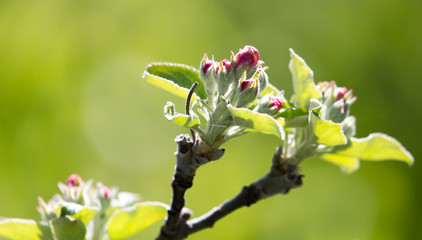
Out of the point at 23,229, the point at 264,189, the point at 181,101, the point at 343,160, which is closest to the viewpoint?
the point at 23,229

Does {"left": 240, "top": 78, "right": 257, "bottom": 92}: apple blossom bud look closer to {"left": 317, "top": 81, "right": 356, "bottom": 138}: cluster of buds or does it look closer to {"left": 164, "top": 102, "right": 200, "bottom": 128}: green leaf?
{"left": 164, "top": 102, "right": 200, "bottom": 128}: green leaf

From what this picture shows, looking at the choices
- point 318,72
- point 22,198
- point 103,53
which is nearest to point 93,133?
point 103,53

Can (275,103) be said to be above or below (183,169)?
above

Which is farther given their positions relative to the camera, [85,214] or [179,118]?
[85,214]

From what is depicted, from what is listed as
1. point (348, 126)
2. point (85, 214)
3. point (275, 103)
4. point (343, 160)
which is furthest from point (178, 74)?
point (343, 160)

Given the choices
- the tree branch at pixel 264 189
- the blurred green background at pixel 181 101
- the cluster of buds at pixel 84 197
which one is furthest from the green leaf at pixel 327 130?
the blurred green background at pixel 181 101

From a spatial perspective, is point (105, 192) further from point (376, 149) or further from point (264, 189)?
point (376, 149)
